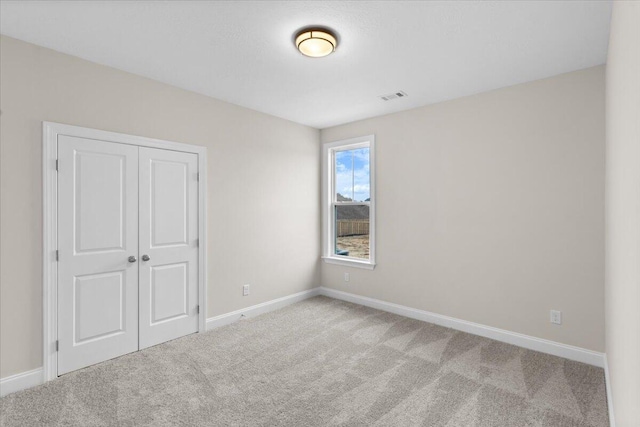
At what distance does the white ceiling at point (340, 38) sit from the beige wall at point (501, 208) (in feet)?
1.11

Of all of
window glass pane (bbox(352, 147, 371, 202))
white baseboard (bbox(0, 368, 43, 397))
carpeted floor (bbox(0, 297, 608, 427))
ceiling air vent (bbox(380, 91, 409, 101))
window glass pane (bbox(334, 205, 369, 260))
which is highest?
ceiling air vent (bbox(380, 91, 409, 101))

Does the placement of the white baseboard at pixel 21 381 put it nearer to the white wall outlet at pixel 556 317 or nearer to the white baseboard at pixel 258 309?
the white baseboard at pixel 258 309

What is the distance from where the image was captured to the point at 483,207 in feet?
11.2

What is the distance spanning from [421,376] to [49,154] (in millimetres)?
3562

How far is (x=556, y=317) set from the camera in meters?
2.97

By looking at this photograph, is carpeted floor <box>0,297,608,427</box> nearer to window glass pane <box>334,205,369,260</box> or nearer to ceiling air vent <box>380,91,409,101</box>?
window glass pane <box>334,205,369,260</box>

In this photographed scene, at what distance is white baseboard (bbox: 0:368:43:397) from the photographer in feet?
7.70

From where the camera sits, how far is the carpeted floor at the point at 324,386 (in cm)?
211

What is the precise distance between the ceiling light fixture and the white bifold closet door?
1.80 m

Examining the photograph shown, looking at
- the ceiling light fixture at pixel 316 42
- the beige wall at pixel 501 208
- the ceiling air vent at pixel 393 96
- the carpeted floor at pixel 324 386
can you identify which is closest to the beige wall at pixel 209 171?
the carpeted floor at pixel 324 386

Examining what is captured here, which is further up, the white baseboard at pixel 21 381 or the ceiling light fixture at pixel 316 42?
the ceiling light fixture at pixel 316 42

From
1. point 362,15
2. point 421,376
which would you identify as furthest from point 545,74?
point 421,376

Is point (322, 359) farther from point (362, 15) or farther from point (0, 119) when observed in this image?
point (0, 119)

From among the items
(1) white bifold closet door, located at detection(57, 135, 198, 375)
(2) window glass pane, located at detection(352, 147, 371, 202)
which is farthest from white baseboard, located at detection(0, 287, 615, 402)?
(2) window glass pane, located at detection(352, 147, 371, 202)
